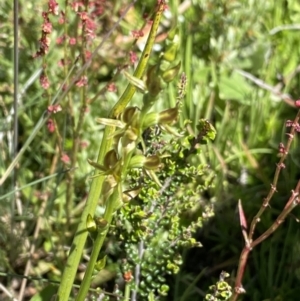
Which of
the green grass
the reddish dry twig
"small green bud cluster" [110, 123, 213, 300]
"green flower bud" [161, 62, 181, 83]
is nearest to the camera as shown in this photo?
"green flower bud" [161, 62, 181, 83]

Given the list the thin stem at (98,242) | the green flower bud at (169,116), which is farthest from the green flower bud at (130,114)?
the thin stem at (98,242)

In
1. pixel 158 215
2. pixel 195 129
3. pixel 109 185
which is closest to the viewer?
pixel 109 185

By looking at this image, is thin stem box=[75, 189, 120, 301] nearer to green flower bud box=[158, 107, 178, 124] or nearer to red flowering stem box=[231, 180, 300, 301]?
green flower bud box=[158, 107, 178, 124]

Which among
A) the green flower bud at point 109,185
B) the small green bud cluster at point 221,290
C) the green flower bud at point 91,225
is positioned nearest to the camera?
the green flower bud at point 109,185

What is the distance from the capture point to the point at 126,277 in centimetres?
147

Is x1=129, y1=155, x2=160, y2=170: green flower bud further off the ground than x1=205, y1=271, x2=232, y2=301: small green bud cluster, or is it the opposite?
x1=129, y1=155, x2=160, y2=170: green flower bud

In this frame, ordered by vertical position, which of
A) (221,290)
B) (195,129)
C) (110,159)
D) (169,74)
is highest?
(195,129)

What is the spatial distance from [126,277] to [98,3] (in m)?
0.73

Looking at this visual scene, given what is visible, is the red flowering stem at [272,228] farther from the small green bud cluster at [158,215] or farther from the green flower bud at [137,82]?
the green flower bud at [137,82]

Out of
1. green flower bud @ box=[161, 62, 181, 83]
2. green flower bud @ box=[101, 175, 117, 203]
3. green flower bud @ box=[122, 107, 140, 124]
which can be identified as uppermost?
green flower bud @ box=[161, 62, 181, 83]

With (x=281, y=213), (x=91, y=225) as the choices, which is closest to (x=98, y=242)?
(x=91, y=225)

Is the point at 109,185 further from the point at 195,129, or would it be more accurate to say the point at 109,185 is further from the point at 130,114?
the point at 195,129

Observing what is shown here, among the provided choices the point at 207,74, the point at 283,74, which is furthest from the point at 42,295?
the point at 283,74

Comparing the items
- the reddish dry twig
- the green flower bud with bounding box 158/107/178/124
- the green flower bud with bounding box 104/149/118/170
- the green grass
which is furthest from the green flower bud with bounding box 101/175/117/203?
the green grass
